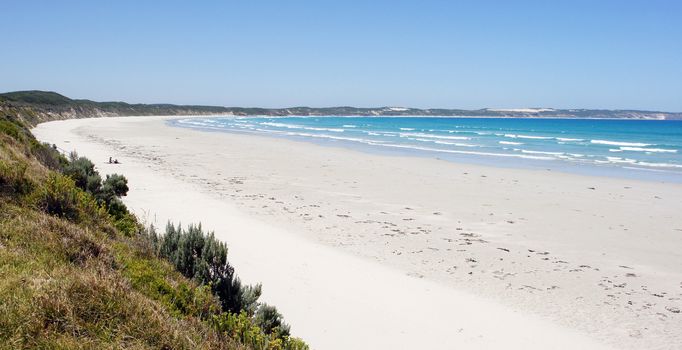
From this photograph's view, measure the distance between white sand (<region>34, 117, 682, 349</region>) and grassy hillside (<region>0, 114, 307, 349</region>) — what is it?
1319 millimetres

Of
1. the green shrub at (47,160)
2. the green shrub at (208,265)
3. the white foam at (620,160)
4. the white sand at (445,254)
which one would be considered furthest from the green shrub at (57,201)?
the white foam at (620,160)

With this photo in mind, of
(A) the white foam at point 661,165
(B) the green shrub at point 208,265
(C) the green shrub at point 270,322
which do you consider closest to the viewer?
(C) the green shrub at point 270,322

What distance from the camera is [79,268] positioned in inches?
158

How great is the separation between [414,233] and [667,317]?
490cm

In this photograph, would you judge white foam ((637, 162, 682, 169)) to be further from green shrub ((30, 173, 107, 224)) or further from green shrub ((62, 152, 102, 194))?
green shrub ((30, 173, 107, 224))

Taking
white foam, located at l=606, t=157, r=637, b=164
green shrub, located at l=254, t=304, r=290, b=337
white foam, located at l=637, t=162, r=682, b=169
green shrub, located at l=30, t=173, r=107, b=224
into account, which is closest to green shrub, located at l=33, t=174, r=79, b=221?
green shrub, located at l=30, t=173, r=107, b=224

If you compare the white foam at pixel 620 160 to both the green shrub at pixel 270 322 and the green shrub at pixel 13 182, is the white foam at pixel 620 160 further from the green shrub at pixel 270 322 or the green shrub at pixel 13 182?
the green shrub at pixel 13 182

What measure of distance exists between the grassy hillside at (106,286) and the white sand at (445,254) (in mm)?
1319

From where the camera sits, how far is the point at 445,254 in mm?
9031

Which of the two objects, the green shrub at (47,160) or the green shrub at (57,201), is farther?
the green shrub at (47,160)

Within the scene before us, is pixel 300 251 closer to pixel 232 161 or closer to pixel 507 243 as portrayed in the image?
pixel 507 243

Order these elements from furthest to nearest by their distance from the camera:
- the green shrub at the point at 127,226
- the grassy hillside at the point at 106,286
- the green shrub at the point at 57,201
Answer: the green shrub at the point at 127,226, the green shrub at the point at 57,201, the grassy hillside at the point at 106,286

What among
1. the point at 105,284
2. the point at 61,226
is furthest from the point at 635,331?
the point at 61,226

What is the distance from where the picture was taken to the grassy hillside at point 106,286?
3.11 metres
